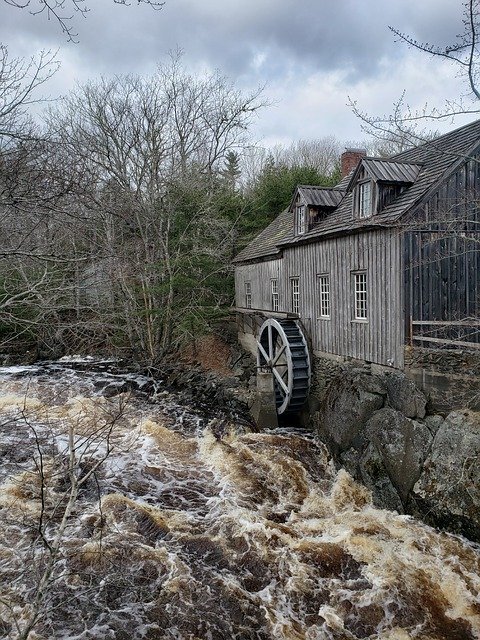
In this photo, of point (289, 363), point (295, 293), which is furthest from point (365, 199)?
point (289, 363)

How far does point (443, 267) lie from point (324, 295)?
390 cm

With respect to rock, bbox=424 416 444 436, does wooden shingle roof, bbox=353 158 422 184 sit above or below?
above

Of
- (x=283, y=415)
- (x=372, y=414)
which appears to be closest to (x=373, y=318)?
(x=372, y=414)

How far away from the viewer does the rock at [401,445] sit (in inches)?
298

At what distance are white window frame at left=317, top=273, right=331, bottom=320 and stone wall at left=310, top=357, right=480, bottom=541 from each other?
7.24 ft

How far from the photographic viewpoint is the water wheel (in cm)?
1249

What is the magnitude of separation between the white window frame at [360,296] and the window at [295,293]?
359 cm

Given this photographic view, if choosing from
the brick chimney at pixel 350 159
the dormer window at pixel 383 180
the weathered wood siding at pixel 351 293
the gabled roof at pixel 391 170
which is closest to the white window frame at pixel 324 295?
the weathered wood siding at pixel 351 293

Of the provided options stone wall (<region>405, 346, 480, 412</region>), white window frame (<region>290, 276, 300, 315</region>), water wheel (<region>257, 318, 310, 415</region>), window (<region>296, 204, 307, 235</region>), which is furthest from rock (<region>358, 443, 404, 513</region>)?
window (<region>296, 204, 307, 235</region>)

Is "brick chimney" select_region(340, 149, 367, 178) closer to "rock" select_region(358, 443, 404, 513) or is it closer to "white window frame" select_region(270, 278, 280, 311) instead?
"white window frame" select_region(270, 278, 280, 311)

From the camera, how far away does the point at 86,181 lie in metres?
3.89

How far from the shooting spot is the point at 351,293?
11023mm

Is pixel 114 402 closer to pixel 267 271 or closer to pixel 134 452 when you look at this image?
pixel 134 452

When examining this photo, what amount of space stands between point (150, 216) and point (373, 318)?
11807 millimetres
